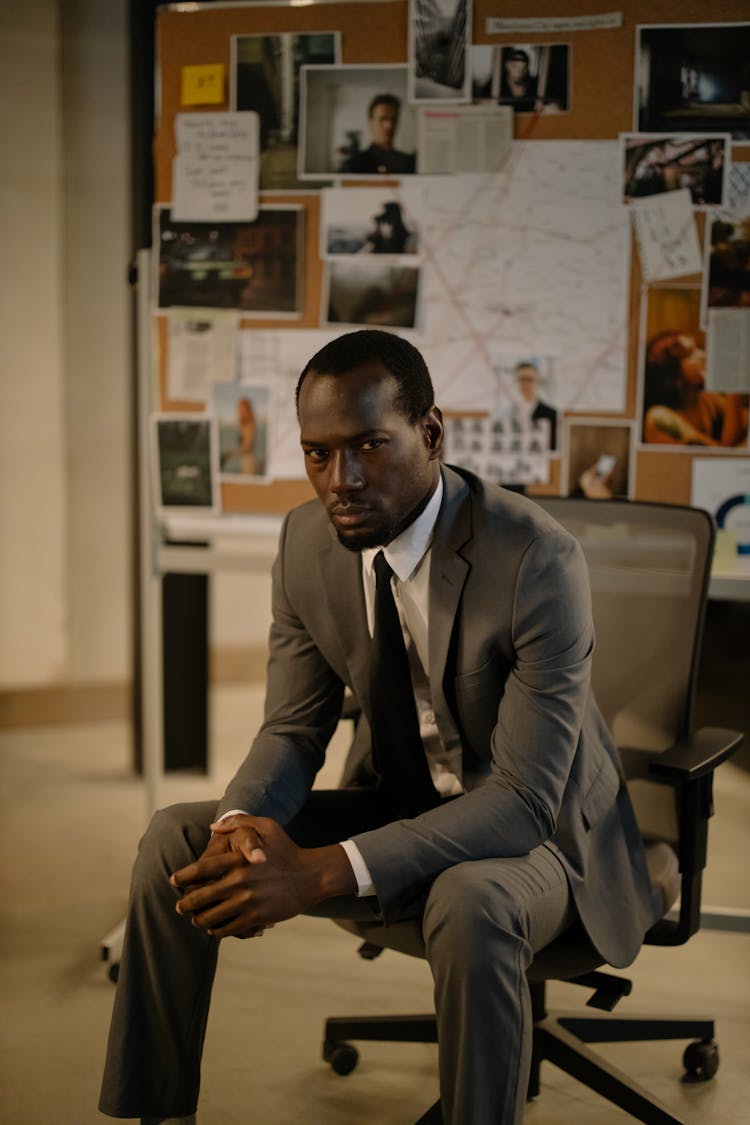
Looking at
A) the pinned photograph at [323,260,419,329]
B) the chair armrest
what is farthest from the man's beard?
the pinned photograph at [323,260,419,329]

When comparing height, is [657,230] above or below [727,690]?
above

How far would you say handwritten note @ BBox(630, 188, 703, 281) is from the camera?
8.13 ft

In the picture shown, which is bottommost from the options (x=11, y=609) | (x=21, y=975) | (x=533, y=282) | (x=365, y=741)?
(x=21, y=975)

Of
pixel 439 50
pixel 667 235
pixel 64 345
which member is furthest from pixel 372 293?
pixel 64 345

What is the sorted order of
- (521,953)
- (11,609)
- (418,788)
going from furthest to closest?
(11,609) → (418,788) → (521,953)

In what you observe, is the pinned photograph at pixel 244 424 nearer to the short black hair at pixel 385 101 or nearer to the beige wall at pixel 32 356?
the short black hair at pixel 385 101

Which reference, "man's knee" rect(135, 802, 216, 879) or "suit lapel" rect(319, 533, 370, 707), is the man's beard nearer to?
"suit lapel" rect(319, 533, 370, 707)

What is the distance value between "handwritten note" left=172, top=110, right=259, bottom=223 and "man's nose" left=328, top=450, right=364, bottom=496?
1.15m

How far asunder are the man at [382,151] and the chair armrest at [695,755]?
4.34ft

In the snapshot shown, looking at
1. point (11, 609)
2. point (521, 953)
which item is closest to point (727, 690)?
point (11, 609)

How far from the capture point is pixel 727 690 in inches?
174

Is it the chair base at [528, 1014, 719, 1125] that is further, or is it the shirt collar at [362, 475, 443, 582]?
the chair base at [528, 1014, 719, 1125]

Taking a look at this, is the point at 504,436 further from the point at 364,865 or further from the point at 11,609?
the point at 11,609

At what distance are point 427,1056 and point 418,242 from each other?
5.16 feet
